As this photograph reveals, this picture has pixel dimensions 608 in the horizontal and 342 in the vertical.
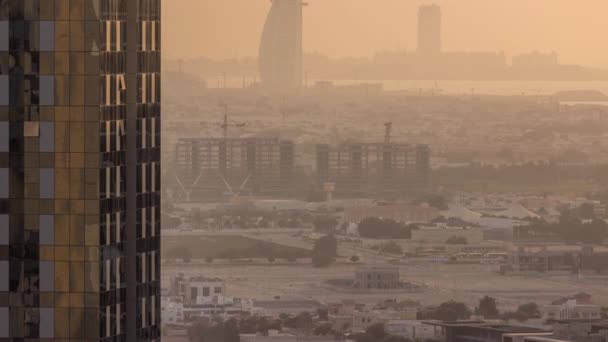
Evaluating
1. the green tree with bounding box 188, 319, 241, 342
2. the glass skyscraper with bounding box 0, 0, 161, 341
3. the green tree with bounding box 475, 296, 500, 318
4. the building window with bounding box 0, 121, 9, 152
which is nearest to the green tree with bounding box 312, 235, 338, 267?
the green tree with bounding box 475, 296, 500, 318

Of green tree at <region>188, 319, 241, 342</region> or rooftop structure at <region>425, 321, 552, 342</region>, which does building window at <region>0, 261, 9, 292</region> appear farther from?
green tree at <region>188, 319, 241, 342</region>

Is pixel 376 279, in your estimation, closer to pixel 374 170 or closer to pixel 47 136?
pixel 374 170

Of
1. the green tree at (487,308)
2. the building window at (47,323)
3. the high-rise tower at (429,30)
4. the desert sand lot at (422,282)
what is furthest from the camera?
the high-rise tower at (429,30)

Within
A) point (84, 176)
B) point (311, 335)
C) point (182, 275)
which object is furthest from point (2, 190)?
point (182, 275)

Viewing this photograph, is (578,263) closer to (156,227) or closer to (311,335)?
(311,335)

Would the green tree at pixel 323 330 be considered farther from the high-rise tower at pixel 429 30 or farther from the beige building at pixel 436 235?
the high-rise tower at pixel 429 30

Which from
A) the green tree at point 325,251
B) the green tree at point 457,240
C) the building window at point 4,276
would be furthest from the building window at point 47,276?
the green tree at point 457,240

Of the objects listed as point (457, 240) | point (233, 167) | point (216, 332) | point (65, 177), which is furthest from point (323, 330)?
point (65, 177)
